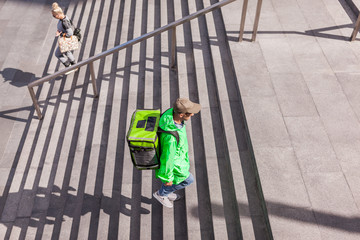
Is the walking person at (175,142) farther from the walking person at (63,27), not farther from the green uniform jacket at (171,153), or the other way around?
the walking person at (63,27)

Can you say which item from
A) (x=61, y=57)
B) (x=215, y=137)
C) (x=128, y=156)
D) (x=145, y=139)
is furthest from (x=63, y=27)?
(x=145, y=139)

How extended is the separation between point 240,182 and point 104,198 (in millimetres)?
1960

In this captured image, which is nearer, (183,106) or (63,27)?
(183,106)

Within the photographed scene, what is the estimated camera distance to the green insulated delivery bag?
10.2 feet

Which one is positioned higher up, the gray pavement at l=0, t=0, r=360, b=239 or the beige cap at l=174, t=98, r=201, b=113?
the beige cap at l=174, t=98, r=201, b=113

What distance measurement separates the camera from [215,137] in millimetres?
4457

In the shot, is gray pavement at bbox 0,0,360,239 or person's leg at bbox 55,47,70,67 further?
person's leg at bbox 55,47,70,67

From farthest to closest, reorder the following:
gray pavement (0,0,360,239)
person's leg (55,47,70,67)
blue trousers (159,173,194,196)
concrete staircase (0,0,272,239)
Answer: person's leg (55,47,70,67)
concrete staircase (0,0,272,239)
blue trousers (159,173,194,196)
gray pavement (0,0,360,239)

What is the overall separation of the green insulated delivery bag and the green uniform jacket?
82 millimetres

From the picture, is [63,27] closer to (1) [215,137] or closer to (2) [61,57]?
(2) [61,57]

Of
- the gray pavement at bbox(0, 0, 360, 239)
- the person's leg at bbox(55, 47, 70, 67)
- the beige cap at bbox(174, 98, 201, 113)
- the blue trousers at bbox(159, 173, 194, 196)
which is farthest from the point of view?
the person's leg at bbox(55, 47, 70, 67)

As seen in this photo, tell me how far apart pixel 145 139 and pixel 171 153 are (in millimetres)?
301

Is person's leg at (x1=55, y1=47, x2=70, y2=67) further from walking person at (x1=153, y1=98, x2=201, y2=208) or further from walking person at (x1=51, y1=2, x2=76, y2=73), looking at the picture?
walking person at (x1=153, y1=98, x2=201, y2=208)

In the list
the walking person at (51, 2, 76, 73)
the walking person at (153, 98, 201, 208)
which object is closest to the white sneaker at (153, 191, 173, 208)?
the walking person at (153, 98, 201, 208)
